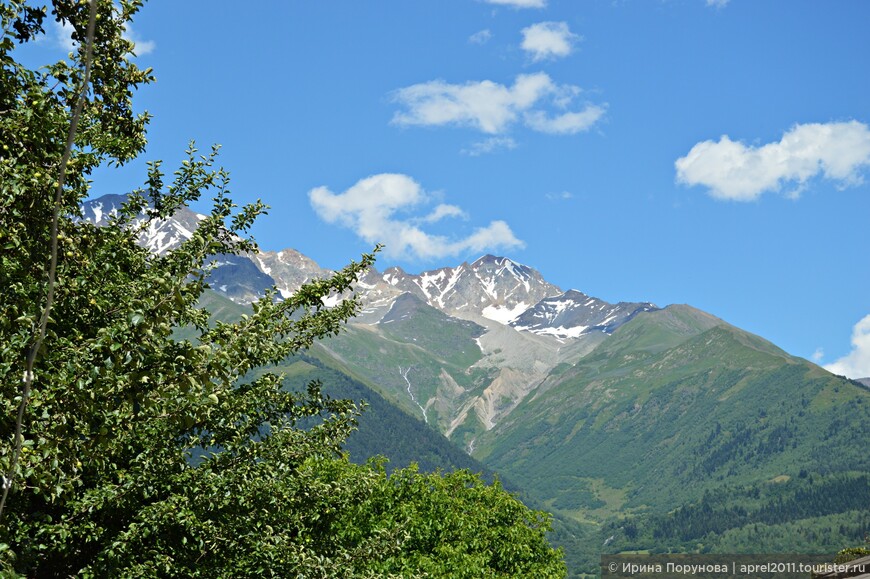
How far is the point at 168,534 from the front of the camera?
1331 cm

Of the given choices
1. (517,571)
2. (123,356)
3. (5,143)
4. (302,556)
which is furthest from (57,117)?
(517,571)

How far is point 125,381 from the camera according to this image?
8953mm

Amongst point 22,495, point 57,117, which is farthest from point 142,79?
point 22,495

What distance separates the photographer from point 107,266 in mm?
11266

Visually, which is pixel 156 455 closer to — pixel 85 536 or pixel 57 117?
pixel 85 536

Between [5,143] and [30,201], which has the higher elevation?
[5,143]

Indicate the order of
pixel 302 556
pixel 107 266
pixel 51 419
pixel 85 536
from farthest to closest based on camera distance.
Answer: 1. pixel 302 556
2. pixel 85 536
3. pixel 107 266
4. pixel 51 419

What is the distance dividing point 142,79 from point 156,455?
6.23 metres

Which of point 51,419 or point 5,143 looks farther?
point 5,143

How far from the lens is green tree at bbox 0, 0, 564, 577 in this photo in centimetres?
893

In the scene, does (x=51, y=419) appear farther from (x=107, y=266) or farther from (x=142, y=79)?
(x=142, y=79)

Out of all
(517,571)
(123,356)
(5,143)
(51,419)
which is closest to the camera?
(123,356)

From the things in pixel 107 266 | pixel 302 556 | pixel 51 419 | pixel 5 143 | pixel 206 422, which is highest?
pixel 5 143

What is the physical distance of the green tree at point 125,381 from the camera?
8.93 m
